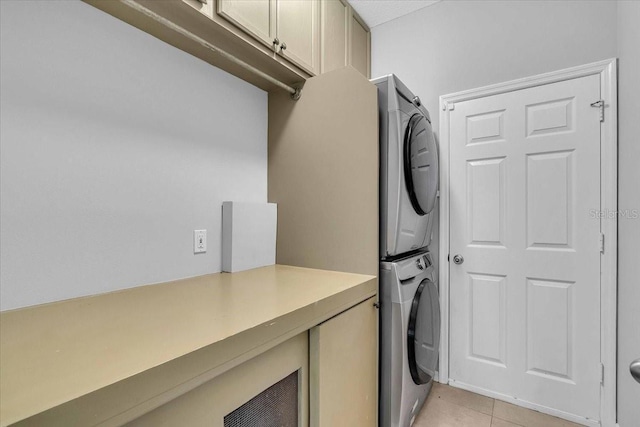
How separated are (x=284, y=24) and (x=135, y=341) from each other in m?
1.55

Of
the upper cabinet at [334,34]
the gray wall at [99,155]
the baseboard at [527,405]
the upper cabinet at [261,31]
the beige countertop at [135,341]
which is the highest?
the upper cabinet at [334,34]

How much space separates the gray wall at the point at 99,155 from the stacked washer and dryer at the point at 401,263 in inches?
34.7

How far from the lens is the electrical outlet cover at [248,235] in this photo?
158 cm

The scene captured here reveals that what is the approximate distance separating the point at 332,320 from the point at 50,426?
81cm

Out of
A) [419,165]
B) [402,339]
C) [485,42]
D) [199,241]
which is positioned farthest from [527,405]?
[485,42]

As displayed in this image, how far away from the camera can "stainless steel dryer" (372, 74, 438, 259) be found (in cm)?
151

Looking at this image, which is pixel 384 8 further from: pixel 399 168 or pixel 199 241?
pixel 199 241

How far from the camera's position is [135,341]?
0.69 metres

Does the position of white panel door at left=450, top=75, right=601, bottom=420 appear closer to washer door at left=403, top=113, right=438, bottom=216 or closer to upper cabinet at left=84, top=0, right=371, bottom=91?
washer door at left=403, top=113, right=438, bottom=216

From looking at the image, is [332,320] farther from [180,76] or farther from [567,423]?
[567,423]

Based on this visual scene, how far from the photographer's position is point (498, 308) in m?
2.04
